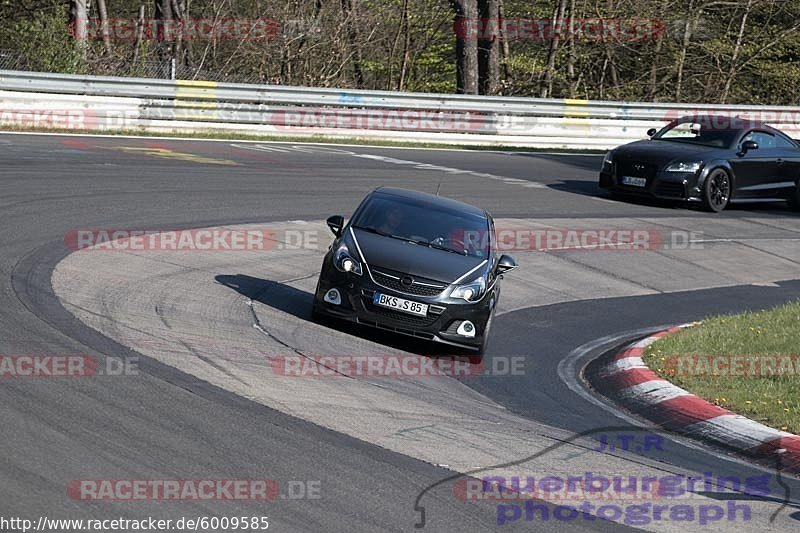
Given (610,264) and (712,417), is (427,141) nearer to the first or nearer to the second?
(610,264)

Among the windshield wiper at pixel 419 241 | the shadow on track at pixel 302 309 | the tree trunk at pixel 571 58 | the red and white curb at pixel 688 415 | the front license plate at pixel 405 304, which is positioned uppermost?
the tree trunk at pixel 571 58

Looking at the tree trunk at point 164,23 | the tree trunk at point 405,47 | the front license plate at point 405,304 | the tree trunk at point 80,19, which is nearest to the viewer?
the front license plate at point 405,304

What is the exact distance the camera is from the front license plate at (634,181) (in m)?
20.0

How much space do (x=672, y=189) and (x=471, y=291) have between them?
1028 cm

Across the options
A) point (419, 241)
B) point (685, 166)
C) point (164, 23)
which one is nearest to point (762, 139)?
point (685, 166)

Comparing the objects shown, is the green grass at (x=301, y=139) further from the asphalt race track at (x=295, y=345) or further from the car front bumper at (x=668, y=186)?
the car front bumper at (x=668, y=186)

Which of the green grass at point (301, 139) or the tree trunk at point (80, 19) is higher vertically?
the tree trunk at point (80, 19)

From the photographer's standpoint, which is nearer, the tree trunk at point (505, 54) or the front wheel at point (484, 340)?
the front wheel at point (484, 340)

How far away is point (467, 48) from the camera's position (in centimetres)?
3334

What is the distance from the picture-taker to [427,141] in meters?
27.1
